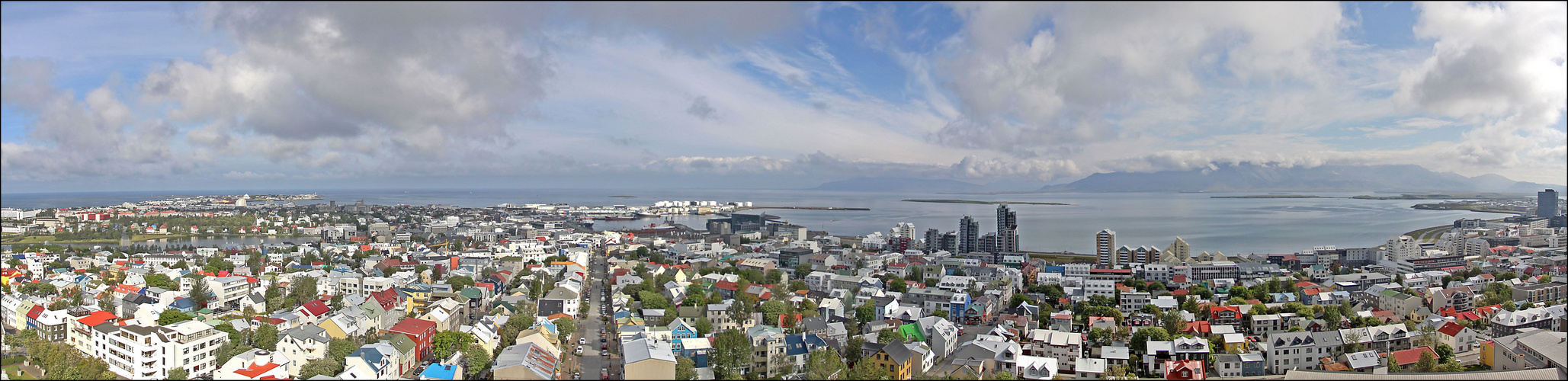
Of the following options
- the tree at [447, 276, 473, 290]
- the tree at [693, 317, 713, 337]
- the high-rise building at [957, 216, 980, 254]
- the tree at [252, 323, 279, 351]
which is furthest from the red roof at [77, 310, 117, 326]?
the high-rise building at [957, 216, 980, 254]

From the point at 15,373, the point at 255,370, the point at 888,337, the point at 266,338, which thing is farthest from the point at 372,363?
the point at 888,337

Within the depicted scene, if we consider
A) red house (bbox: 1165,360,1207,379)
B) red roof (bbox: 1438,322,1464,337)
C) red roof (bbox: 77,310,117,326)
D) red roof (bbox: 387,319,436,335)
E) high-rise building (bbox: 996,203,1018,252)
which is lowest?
red house (bbox: 1165,360,1207,379)

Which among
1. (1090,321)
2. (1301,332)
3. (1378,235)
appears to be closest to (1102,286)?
(1090,321)

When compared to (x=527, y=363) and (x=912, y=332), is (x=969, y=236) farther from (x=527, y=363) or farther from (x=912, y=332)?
(x=527, y=363)

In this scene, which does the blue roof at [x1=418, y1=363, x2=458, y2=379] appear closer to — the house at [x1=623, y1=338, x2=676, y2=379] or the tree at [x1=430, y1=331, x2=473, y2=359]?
the tree at [x1=430, y1=331, x2=473, y2=359]

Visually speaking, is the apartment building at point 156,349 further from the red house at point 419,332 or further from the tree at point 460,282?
the tree at point 460,282

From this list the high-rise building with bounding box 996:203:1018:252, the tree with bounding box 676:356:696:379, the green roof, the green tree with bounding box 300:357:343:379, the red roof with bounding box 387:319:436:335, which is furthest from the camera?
the high-rise building with bounding box 996:203:1018:252
